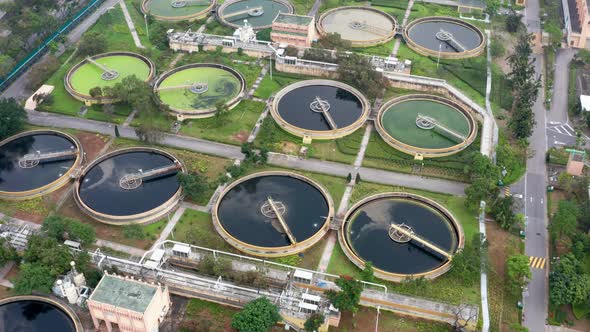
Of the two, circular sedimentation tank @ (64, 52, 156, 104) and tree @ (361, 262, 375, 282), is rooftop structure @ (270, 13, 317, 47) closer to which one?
circular sedimentation tank @ (64, 52, 156, 104)

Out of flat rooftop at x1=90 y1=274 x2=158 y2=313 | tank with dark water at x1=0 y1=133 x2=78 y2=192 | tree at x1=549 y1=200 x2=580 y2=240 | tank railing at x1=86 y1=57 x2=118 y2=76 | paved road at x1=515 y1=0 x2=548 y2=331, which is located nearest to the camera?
flat rooftop at x1=90 y1=274 x2=158 y2=313

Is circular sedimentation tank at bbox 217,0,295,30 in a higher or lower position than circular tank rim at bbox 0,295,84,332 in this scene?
higher

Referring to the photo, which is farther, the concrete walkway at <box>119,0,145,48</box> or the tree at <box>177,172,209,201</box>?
the concrete walkway at <box>119,0,145,48</box>

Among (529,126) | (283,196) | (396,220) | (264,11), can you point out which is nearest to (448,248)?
(396,220)

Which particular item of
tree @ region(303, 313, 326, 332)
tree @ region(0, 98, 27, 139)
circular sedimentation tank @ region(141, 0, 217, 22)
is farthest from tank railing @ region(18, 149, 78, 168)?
tree @ region(303, 313, 326, 332)

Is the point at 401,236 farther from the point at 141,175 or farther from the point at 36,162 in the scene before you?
the point at 36,162

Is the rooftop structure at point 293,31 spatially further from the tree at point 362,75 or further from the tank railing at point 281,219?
the tank railing at point 281,219

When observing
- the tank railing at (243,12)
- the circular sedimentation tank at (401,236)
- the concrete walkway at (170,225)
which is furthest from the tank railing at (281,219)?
the tank railing at (243,12)
